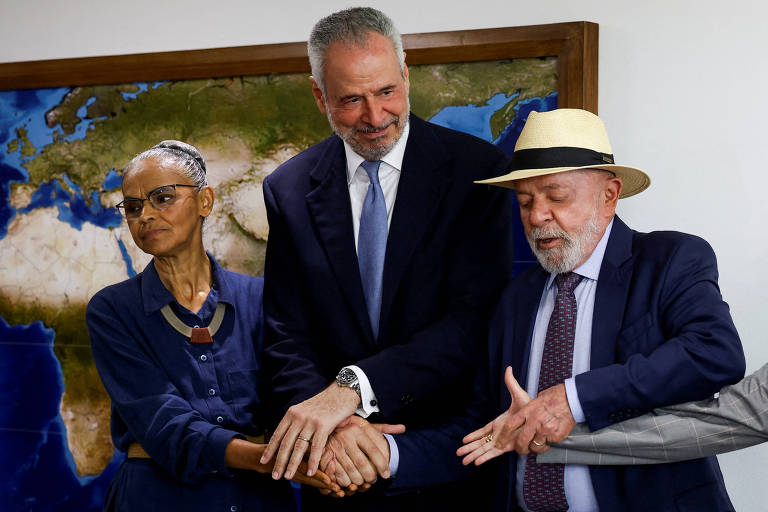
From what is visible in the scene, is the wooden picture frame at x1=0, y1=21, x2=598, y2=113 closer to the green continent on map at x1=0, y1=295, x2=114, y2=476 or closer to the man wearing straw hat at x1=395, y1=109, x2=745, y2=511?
the man wearing straw hat at x1=395, y1=109, x2=745, y2=511

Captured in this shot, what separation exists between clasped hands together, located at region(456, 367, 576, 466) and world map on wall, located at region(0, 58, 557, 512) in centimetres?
132

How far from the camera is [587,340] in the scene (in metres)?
1.88

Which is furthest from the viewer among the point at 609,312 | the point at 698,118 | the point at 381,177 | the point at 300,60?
the point at 300,60

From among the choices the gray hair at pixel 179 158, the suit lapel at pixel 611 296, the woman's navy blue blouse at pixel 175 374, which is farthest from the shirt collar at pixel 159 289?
the suit lapel at pixel 611 296

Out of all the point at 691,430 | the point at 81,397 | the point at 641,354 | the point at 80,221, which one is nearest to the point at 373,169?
the point at 641,354

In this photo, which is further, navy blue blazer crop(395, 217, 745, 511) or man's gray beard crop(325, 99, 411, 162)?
man's gray beard crop(325, 99, 411, 162)

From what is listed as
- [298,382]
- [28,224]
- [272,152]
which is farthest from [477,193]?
[28,224]

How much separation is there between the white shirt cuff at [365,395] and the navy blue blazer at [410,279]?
0.03 metres

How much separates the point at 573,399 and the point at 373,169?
0.82 m

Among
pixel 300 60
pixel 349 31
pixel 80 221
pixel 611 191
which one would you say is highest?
pixel 300 60

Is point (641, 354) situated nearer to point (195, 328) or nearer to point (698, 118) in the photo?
point (698, 118)

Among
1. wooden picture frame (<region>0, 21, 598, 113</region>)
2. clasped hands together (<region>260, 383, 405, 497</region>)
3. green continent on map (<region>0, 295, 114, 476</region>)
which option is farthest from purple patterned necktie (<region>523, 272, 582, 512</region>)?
green continent on map (<region>0, 295, 114, 476</region>)

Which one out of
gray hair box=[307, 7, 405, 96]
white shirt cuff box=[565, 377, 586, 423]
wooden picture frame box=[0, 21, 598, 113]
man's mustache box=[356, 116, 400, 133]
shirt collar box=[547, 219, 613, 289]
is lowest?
white shirt cuff box=[565, 377, 586, 423]

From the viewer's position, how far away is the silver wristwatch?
1964mm
